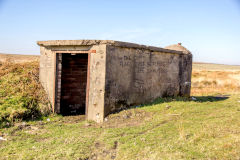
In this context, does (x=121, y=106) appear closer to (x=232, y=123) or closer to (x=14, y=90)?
(x=232, y=123)

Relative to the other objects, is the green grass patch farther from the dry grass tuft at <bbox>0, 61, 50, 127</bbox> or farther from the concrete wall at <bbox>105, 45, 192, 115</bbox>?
the concrete wall at <bbox>105, 45, 192, 115</bbox>

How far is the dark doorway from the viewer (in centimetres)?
811

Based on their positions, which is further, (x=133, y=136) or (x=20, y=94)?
(x=20, y=94)

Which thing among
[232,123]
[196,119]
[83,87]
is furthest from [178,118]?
[83,87]

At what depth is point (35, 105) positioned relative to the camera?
723cm

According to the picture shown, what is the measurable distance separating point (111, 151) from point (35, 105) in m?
4.01

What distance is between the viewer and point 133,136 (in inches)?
195

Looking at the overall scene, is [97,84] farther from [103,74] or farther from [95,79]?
[103,74]

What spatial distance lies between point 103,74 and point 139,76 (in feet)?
5.35

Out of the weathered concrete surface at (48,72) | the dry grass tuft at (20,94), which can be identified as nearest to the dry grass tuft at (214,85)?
the weathered concrete surface at (48,72)

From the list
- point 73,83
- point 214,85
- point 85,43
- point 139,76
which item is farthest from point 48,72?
point 214,85

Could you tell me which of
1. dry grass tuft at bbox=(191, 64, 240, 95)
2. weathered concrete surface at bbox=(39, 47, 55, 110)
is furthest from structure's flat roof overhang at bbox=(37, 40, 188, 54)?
dry grass tuft at bbox=(191, 64, 240, 95)

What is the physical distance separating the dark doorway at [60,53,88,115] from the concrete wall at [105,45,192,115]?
2.17 m

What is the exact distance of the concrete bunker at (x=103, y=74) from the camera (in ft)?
21.5
